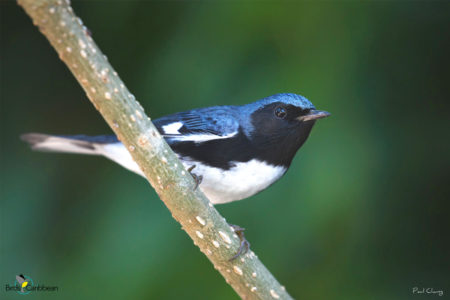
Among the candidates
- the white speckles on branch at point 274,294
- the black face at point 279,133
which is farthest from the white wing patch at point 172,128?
the white speckles on branch at point 274,294

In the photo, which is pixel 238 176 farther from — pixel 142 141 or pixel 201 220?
pixel 142 141

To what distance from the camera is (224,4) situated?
2881 mm

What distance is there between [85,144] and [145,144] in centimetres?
132

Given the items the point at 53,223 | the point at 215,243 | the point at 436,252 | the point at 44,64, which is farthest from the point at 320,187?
the point at 44,64

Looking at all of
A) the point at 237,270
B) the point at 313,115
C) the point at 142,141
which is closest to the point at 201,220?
the point at 237,270

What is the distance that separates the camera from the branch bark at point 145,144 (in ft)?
4.49

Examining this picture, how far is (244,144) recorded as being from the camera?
2.28 meters

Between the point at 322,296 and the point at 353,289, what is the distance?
0.19m

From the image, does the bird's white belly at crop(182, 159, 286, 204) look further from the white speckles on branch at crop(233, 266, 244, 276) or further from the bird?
the white speckles on branch at crop(233, 266, 244, 276)

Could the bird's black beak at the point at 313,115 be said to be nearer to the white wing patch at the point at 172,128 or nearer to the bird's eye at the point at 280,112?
the bird's eye at the point at 280,112

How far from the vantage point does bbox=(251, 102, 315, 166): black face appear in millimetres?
2252

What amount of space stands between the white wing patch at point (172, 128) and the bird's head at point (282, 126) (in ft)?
1.10

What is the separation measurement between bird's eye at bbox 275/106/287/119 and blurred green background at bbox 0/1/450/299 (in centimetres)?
41

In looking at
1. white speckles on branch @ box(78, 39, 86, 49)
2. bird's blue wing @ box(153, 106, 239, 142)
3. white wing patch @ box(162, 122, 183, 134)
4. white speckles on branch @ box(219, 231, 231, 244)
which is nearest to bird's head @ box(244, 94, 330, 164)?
bird's blue wing @ box(153, 106, 239, 142)
